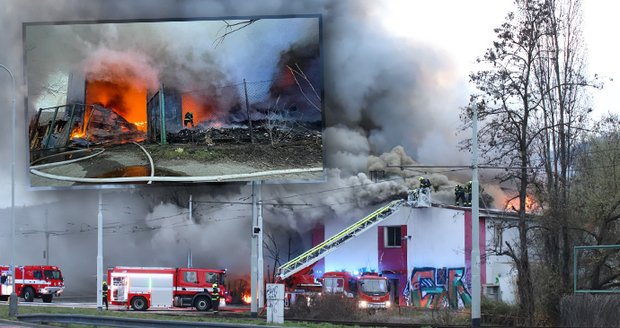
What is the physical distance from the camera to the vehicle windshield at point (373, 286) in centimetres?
4041

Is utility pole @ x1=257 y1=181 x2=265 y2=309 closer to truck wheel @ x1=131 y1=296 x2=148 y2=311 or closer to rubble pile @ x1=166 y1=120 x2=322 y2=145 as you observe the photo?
rubble pile @ x1=166 y1=120 x2=322 y2=145

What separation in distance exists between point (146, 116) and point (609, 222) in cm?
2456

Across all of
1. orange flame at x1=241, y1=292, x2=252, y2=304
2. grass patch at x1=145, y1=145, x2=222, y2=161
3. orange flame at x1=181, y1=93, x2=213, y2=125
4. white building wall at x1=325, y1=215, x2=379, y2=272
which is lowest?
orange flame at x1=241, y1=292, x2=252, y2=304

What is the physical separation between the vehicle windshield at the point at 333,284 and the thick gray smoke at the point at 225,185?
7.36m

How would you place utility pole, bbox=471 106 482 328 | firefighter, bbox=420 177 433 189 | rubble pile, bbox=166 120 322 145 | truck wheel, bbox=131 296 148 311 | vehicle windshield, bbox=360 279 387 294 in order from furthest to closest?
firefighter, bbox=420 177 433 189 < rubble pile, bbox=166 120 322 145 < vehicle windshield, bbox=360 279 387 294 < truck wheel, bbox=131 296 148 311 < utility pole, bbox=471 106 482 328

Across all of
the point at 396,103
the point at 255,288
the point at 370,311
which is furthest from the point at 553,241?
the point at 396,103

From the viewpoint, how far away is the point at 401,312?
3894cm

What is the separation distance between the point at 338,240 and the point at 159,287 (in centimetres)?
1144

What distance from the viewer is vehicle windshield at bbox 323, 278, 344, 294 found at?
41.4 m

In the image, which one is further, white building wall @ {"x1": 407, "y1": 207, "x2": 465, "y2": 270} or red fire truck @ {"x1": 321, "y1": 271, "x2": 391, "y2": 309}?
white building wall @ {"x1": 407, "y1": 207, "x2": 465, "y2": 270}

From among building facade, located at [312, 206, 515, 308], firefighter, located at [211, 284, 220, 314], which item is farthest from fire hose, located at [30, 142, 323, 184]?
firefighter, located at [211, 284, 220, 314]

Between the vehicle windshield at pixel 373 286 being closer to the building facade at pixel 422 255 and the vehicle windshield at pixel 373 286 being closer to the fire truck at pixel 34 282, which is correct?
the building facade at pixel 422 255

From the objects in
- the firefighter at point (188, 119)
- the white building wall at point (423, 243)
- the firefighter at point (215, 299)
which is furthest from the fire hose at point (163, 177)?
the firefighter at point (215, 299)

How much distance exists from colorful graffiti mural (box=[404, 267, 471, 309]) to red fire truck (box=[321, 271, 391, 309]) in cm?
607
